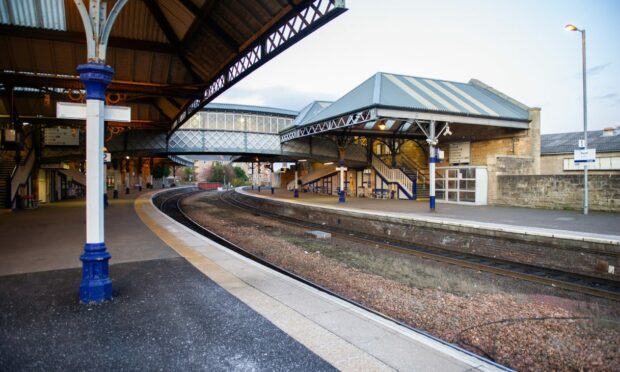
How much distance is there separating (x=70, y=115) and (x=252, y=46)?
8.33 m

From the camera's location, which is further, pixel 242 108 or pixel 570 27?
pixel 242 108

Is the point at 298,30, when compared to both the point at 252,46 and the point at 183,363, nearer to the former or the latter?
the point at 252,46

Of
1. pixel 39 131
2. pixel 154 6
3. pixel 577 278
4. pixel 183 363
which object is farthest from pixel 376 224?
pixel 39 131

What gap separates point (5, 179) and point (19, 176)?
797 mm

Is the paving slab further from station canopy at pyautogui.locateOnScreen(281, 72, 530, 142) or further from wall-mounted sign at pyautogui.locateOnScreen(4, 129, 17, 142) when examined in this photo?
station canopy at pyautogui.locateOnScreen(281, 72, 530, 142)

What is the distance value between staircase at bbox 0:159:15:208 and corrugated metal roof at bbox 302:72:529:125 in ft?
62.3

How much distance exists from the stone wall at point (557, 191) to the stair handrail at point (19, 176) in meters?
27.9

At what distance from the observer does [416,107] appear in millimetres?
19391

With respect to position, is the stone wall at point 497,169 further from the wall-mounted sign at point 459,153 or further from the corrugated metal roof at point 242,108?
the corrugated metal roof at point 242,108

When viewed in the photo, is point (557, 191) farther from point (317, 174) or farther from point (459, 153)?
point (317, 174)

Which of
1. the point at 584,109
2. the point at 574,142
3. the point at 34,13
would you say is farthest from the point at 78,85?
the point at 574,142

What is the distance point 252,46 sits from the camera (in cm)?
1223

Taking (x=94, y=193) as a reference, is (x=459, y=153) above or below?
above

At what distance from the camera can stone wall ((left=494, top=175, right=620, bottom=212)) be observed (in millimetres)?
16250
